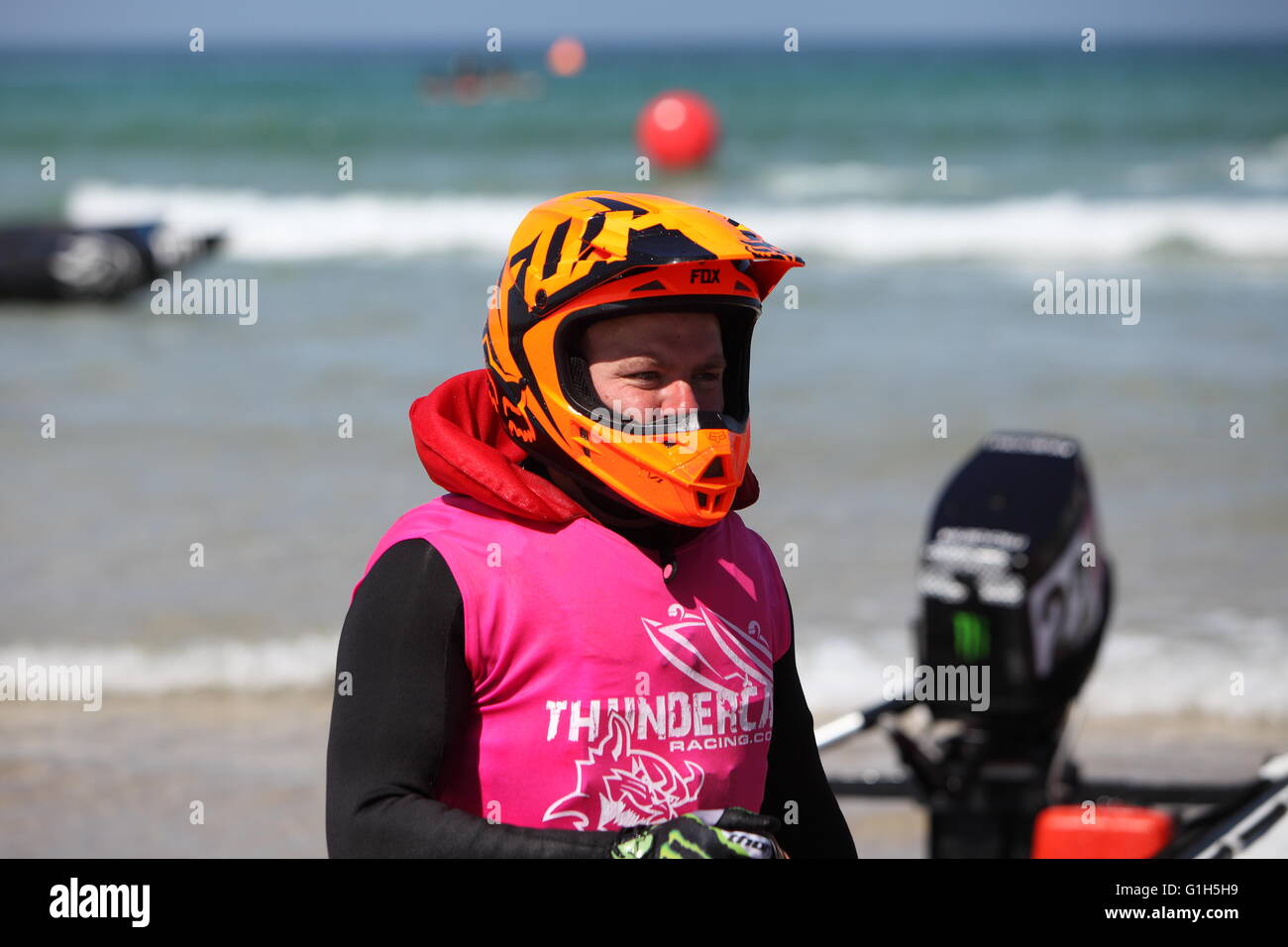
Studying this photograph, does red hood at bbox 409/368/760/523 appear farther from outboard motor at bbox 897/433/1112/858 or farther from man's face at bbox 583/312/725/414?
outboard motor at bbox 897/433/1112/858

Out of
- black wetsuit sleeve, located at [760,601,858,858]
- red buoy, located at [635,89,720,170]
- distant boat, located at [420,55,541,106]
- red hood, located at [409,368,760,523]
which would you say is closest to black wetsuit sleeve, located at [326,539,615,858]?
red hood, located at [409,368,760,523]

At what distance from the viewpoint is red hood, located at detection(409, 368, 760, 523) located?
1.54 meters

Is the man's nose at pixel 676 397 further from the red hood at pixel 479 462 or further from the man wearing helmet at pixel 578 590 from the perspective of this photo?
the red hood at pixel 479 462

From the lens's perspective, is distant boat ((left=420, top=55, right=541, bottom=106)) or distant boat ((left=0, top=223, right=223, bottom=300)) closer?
distant boat ((left=0, top=223, right=223, bottom=300))

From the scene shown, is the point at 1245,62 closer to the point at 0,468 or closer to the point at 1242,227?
the point at 1242,227

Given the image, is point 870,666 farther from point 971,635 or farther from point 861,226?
point 861,226

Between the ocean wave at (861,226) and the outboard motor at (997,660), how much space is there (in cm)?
1234

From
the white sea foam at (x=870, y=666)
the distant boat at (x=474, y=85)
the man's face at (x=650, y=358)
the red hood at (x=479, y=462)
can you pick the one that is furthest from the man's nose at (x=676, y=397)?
the distant boat at (x=474, y=85)

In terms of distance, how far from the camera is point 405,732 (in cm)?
142

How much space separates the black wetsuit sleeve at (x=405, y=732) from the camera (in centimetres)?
139

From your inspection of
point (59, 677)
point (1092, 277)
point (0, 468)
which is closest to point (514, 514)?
point (59, 677)

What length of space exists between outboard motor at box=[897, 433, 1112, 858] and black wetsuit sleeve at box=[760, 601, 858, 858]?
143cm

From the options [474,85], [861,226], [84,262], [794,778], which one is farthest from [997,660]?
[474,85]

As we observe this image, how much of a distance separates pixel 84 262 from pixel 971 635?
1109cm
